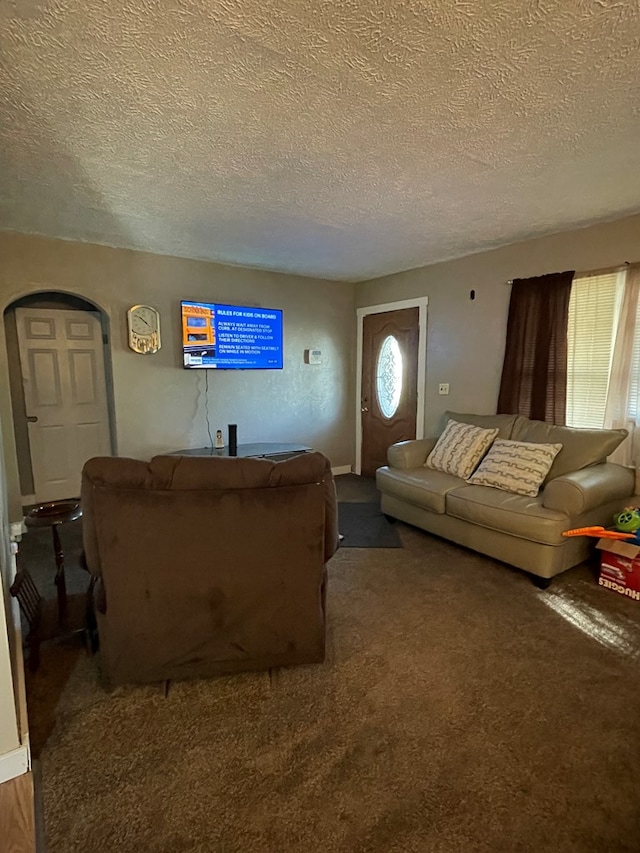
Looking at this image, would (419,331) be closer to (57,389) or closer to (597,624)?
(597,624)

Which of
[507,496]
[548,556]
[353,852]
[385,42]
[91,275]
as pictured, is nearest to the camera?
[353,852]

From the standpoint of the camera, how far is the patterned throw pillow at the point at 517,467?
9.85ft

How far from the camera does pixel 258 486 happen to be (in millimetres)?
1693

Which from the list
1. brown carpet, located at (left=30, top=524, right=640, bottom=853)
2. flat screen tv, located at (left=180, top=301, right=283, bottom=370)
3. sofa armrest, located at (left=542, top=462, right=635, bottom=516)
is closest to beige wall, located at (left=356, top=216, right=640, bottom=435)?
sofa armrest, located at (left=542, top=462, right=635, bottom=516)

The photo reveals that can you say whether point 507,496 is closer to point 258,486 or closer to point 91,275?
point 258,486

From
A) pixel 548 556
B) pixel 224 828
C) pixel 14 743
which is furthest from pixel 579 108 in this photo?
pixel 14 743

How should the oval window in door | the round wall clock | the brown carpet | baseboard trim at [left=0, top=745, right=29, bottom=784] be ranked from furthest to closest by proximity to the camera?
1. the oval window in door
2. the round wall clock
3. baseboard trim at [left=0, top=745, right=29, bottom=784]
4. the brown carpet

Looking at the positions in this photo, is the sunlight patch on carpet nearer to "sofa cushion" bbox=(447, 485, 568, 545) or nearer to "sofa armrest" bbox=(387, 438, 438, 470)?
"sofa cushion" bbox=(447, 485, 568, 545)

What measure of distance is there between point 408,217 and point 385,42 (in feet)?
5.64

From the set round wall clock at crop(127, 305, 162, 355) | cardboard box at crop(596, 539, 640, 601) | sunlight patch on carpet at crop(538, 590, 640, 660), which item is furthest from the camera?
round wall clock at crop(127, 305, 162, 355)

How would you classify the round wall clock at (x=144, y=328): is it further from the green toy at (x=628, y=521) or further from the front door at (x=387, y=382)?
the green toy at (x=628, y=521)

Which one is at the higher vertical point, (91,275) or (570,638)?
(91,275)

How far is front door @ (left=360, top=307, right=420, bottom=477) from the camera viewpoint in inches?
190

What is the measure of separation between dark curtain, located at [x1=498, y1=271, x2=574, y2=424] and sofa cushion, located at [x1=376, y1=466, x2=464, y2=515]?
100cm
